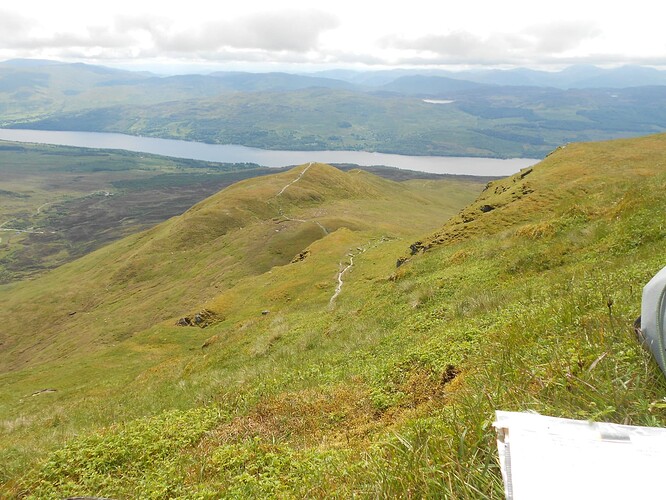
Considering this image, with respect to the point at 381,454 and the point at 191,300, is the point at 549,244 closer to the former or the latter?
the point at 381,454

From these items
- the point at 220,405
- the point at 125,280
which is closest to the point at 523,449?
the point at 220,405

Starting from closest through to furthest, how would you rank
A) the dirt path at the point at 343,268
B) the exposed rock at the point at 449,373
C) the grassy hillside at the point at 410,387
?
the grassy hillside at the point at 410,387
the exposed rock at the point at 449,373
the dirt path at the point at 343,268

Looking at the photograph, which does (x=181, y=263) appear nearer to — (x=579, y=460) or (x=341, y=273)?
(x=341, y=273)

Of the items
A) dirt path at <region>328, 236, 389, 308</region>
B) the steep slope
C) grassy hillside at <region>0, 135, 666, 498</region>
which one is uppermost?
grassy hillside at <region>0, 135, 666, 498</region>

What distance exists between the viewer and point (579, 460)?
2.83 metres

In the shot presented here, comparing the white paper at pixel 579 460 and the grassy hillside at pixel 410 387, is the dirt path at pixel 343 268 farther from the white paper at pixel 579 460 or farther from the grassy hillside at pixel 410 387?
the white paper at pixel 579 460

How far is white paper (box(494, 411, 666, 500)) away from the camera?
2.61 m

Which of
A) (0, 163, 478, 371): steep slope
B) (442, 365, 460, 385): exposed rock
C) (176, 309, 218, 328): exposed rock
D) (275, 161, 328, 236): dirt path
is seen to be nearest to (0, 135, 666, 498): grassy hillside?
(442, 365, 460, 385): exposed rock

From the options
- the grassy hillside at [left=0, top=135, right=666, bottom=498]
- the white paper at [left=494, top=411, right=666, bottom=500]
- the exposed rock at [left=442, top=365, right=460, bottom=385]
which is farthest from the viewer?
the exposed rock at [left=442, top=365, right=460, bottom=385]

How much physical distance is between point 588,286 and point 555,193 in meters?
31.2

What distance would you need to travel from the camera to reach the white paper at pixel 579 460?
2.61 meters

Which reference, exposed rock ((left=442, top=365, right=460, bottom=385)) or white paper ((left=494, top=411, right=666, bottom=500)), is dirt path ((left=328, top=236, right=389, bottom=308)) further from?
white paper ((left=494, top=411, right=666, bottom=500))

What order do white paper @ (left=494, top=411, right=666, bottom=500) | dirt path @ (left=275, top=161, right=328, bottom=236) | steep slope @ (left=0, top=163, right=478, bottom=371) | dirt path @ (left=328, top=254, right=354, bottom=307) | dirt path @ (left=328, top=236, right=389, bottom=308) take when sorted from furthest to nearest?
dirt path @ (left=275, top=161, right=328, bottom=236), steep slope @ (left=0, top=163, right=478, bottom=371), dirt path @ (left=328, top=254, right=354, bottom=307), dirt path @ (left=328, top=236, right=389, bottom=308), white paper @ (left=494, top=411, right=666, bottom=500)

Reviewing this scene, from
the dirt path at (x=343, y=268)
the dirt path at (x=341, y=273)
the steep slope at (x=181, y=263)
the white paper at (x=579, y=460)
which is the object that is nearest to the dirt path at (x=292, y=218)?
the steep slope at (x=181, y=263)
